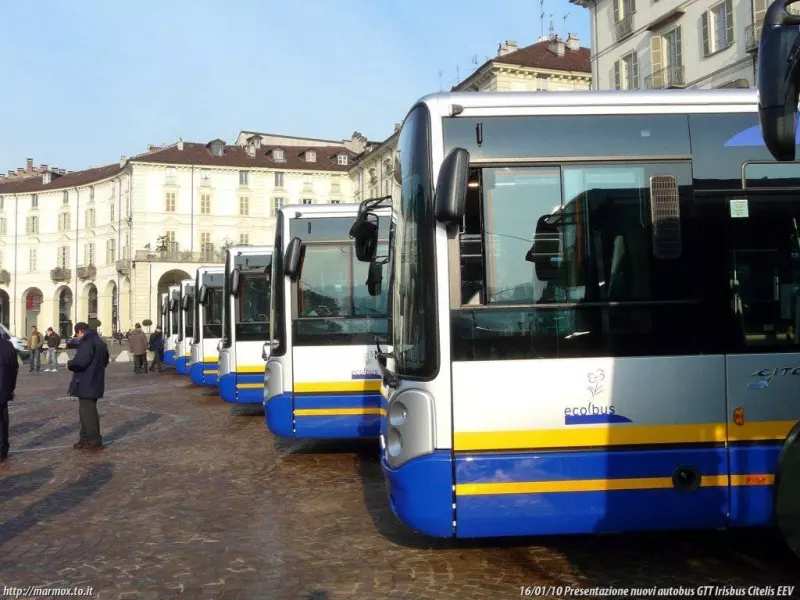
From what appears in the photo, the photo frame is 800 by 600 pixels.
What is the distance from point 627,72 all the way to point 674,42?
354cm

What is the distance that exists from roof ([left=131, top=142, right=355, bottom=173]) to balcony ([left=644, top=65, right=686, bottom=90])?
48.9 metres

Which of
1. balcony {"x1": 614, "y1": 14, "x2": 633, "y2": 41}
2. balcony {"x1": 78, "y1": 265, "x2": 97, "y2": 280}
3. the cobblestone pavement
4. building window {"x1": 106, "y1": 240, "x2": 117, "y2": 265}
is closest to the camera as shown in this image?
the cobblestone pavement

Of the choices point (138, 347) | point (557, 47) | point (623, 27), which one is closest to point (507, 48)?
point (557, 47)

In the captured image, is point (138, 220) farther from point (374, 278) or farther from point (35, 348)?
point (374, 278)

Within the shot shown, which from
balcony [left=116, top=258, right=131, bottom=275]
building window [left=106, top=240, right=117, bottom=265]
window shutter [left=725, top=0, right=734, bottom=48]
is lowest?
balcony [left=116, top=258, right=131, bottom=275]

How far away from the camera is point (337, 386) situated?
33.2 feet

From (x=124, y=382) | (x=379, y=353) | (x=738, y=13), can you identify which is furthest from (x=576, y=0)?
(x=379, y=353)

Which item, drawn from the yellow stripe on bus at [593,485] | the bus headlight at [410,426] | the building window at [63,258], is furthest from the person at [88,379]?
the building window at [63,258]

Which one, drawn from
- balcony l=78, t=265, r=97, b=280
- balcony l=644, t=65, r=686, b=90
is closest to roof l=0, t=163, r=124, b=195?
balcony l=78, t=265, r=97, b=280

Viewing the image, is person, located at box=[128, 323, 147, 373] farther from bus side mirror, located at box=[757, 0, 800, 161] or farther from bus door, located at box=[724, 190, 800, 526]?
bus side mirror, located at box=[757, 0, 800, 161]

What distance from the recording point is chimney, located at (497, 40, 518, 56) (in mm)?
59509

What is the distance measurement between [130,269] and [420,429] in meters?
70.6

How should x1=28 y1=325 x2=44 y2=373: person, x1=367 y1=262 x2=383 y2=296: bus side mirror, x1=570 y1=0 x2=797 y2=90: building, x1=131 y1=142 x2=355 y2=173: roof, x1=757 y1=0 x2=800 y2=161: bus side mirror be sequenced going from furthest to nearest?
x1=131 y1=142 x2=355 y2=173: roof, x1=28 y1=325 x2=44 y2=373: person, x1=570 y1=0 x2=797 y2=90: building, x1=367 y1=262 x2=383 y2=296: bus side mirror, x1=757 y1=0 x2=800 y2=161: bus side mirror

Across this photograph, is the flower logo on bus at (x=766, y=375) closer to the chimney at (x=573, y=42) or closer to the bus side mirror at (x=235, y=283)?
the bus side mirror at (x=235, y=283)
